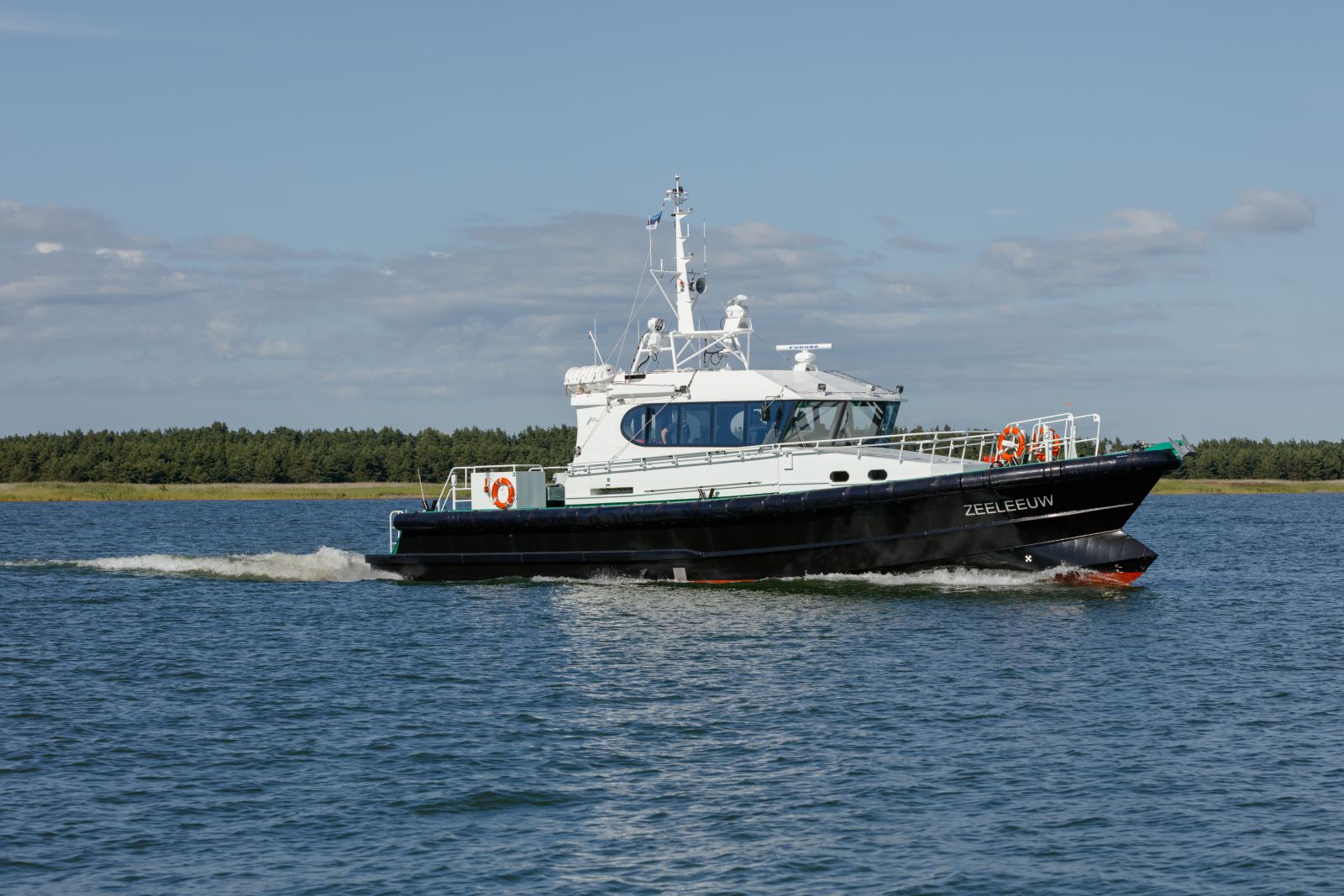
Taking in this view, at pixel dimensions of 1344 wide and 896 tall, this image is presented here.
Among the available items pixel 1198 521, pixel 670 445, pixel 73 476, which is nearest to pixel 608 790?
pixel 670 445

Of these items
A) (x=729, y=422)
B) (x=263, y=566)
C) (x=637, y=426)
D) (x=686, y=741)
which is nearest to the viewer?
(x=686, y=741)

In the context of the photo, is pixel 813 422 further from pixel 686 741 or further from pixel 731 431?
pixel 686 741

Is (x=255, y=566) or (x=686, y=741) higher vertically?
(x=255, y=566)

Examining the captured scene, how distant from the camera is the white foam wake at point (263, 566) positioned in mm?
28203

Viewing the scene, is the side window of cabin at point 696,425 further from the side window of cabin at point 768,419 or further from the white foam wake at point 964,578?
the white foam wake at point 964,578

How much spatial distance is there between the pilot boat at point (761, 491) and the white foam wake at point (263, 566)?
8.04 ft

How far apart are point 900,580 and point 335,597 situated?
10.7 metres

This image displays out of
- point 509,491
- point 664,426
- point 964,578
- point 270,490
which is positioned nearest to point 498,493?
point 509,491

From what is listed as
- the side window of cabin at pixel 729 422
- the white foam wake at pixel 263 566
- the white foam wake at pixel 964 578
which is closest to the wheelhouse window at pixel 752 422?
the side window of cabin at pixel 729 422

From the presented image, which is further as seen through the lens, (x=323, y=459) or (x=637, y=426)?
(x=323, y=459)

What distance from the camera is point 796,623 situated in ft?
61.7

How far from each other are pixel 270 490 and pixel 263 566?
175 ft

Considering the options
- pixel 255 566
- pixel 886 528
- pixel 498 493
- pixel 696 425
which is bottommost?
pixel 255 566

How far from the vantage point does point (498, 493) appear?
2438 centimetres
